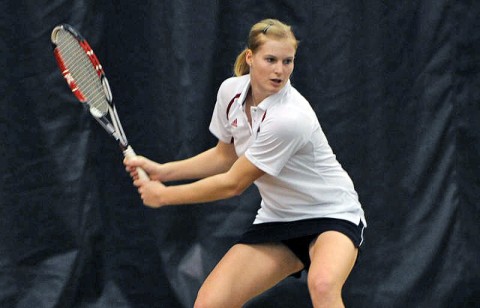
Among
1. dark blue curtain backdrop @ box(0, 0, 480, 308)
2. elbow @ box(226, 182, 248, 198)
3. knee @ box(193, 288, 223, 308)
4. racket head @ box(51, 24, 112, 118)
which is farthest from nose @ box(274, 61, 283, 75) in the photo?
dark blue curtain backdrop @ box(0, 0, 480, 308)

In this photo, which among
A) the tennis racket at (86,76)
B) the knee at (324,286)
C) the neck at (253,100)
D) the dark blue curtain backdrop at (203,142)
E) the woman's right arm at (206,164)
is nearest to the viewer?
the knee at (324,286)

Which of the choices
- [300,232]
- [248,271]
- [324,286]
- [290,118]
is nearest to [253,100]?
[290,118]

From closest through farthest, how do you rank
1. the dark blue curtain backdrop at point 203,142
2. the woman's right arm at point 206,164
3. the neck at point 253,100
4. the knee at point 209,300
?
the knee at point 209,300
the neck at point 253,100
the woman's right arm at point 206,164
the dark blue curtain backdrop at point 203,142

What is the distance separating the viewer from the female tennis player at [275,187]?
3561mm

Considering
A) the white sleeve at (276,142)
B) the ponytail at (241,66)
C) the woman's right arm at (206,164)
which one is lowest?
the woman's right arm at (206,164)

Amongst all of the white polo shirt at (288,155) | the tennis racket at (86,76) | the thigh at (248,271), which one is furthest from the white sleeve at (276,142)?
the tennis racket at (86,76)

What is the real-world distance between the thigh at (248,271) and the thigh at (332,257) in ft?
0.47

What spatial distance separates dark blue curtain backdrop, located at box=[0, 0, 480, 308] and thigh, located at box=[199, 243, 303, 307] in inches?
38.6

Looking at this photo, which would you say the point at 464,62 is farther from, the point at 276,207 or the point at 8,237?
the point at 8,237

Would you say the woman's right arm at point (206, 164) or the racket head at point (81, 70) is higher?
the racket head at point (81, 70)

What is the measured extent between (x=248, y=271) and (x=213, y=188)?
332 millimetres

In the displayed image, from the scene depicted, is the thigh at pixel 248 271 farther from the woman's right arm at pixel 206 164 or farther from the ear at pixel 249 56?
the ear at pixel 249 56

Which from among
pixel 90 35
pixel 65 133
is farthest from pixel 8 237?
pixel 90 35

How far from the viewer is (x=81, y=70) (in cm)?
395
